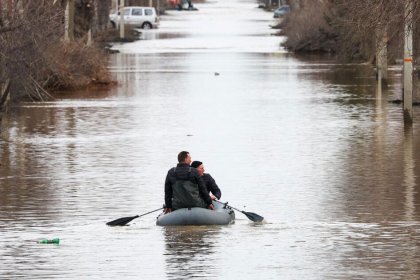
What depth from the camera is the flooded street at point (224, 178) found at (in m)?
16.5

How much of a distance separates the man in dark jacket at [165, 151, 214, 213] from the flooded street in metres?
0.41

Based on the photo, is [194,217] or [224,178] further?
[224,178]

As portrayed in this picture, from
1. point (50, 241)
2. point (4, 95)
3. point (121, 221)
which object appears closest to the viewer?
point (50, 241)

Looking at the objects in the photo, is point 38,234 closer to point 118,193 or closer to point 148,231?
point 148,231

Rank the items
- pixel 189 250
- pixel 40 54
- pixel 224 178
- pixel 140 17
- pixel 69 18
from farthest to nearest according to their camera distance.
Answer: pixel 140 17 → pixel 69 18 → pixel 40 54 → pixel 224 178 → pixel 189 250

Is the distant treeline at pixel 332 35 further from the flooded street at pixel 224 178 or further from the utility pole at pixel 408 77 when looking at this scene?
the flooded street at pixel 224 178

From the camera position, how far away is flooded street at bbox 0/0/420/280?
16453 mm

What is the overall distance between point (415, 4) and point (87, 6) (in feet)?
174

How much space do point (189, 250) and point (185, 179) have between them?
78.6 inches

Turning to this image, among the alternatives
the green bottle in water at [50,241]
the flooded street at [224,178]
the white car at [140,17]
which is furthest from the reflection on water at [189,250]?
the white car at [140,17]

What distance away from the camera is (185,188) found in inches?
747

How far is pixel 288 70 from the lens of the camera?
63.0m

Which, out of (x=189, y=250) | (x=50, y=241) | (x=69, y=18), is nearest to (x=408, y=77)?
(x=50, y=241)

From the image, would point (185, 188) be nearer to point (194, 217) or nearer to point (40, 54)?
point (194, 217)
